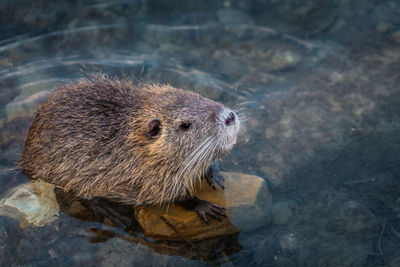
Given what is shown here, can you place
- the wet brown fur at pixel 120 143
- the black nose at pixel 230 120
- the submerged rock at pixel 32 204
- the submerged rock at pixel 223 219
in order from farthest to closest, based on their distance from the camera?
the submerged rock at pixel 32 204 < the submerged rock at pixel 223 219 < the wet brown fur at pixel 120 143 < the black nose at pixel 230 120

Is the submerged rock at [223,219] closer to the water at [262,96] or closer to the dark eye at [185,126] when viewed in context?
the water at [262,96]

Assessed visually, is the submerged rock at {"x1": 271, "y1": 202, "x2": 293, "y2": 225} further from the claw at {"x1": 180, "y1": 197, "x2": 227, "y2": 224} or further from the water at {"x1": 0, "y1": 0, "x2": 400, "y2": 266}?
the claw at {"x1": 180, "y1": 197, "x2": 227, "y2": 224}

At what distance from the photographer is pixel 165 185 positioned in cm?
355

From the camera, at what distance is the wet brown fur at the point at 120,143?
11.2 feet

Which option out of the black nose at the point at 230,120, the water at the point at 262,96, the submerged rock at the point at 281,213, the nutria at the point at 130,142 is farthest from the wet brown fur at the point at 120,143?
the submerged rock at the point at 281,213

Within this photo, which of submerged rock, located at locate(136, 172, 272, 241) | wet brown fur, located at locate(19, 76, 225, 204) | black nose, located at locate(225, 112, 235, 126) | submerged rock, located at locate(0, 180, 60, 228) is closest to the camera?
black nose, located at locate(225, 112, 235, 126)

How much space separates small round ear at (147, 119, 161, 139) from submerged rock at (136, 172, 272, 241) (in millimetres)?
644

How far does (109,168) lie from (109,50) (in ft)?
7.17

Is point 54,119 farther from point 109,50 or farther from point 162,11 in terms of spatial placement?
point 162,11

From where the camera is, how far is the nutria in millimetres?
3369

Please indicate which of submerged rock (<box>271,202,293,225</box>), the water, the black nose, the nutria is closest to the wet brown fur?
the nutria

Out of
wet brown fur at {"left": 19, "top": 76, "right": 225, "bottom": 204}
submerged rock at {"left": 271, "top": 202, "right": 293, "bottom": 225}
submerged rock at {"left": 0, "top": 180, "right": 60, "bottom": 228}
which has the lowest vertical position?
submerged rock at {"left": 271, "top": 202, "right": 293, "bottom": 225}

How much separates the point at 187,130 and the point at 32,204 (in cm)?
149

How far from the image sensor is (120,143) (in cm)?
356
